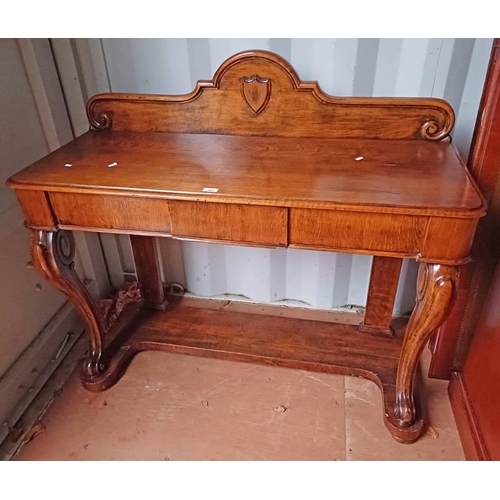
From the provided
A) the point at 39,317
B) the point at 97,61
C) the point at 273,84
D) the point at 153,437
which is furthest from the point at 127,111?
the point at 153,437

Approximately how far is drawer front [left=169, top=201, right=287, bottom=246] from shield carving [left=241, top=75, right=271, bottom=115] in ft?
1.40

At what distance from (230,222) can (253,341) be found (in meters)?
0.71

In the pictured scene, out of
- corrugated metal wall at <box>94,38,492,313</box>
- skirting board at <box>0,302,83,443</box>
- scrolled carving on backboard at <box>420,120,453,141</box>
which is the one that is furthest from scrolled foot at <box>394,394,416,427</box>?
skirting board at <box>0,302,83,443</box>

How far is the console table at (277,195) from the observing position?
103cm

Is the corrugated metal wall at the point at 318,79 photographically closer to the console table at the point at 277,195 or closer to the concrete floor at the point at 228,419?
→ the console table at the point at 277,195

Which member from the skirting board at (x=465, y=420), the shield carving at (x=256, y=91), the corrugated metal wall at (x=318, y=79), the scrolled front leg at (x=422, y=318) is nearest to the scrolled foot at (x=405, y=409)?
the scrolled front leg at (x=422, y=318)

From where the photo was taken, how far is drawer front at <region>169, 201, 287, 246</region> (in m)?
1.06

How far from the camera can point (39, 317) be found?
1.60 meters

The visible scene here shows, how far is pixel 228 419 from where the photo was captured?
57.2 inches

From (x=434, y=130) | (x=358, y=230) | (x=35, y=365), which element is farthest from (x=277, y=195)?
(x=35, y=365)

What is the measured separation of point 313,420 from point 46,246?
A: 953 mm

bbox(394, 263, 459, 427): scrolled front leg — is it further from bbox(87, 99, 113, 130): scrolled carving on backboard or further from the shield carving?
bbox(87, 99, 113, 130): scrolled carving on backboard

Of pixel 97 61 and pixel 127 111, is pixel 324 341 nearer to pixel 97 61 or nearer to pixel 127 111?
pixel 127 111

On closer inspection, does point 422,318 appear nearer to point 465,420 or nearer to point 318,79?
point 465,420
